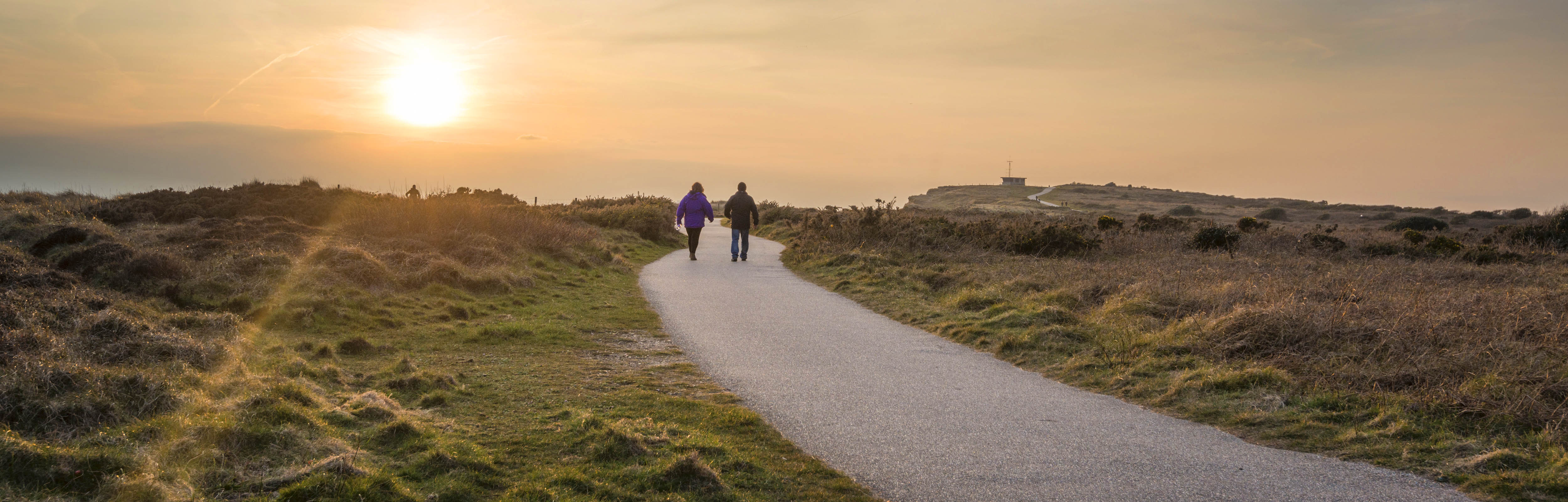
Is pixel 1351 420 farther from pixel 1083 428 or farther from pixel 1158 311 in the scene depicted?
pixel 1158 311

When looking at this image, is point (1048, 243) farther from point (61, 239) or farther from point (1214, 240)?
point (61, 239)

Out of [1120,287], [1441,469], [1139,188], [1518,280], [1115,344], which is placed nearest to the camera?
[1441,469]

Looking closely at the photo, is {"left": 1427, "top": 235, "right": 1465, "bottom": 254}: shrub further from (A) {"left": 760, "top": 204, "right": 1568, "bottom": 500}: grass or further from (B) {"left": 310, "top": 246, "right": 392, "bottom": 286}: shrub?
(B) {"left": 310, "top": 246, "right": 392, "bottom": 286}: shrub

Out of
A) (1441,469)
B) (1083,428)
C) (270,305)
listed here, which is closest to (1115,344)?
(1083,428)

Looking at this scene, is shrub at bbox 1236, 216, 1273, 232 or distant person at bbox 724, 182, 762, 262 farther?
shrub at bbox 1236, 216, 1273, 232

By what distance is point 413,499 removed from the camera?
14.0 feet

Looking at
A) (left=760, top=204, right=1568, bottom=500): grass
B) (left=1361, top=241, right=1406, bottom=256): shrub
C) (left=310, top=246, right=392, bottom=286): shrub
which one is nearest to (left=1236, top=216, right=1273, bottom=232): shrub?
(left=1361, top=241, right=1406, bottom=256): shrub

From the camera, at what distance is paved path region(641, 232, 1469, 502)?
15.7 ft

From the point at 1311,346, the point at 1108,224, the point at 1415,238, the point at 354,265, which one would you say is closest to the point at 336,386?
the point at 354,265

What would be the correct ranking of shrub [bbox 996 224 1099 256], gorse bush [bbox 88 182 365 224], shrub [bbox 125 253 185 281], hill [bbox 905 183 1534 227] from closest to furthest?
shrub [bbox 125 253 185 281] < gorse bush [bbox 88 182 365 224] < shrub [bbox 996 224 1099 256] < hill [bbox 905 183 1534 227]

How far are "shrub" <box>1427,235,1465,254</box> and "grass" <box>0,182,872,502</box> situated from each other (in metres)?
24.1

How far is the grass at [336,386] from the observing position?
4.42 m

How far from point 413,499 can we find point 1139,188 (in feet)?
463

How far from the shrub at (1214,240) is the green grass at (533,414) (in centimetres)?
1936
